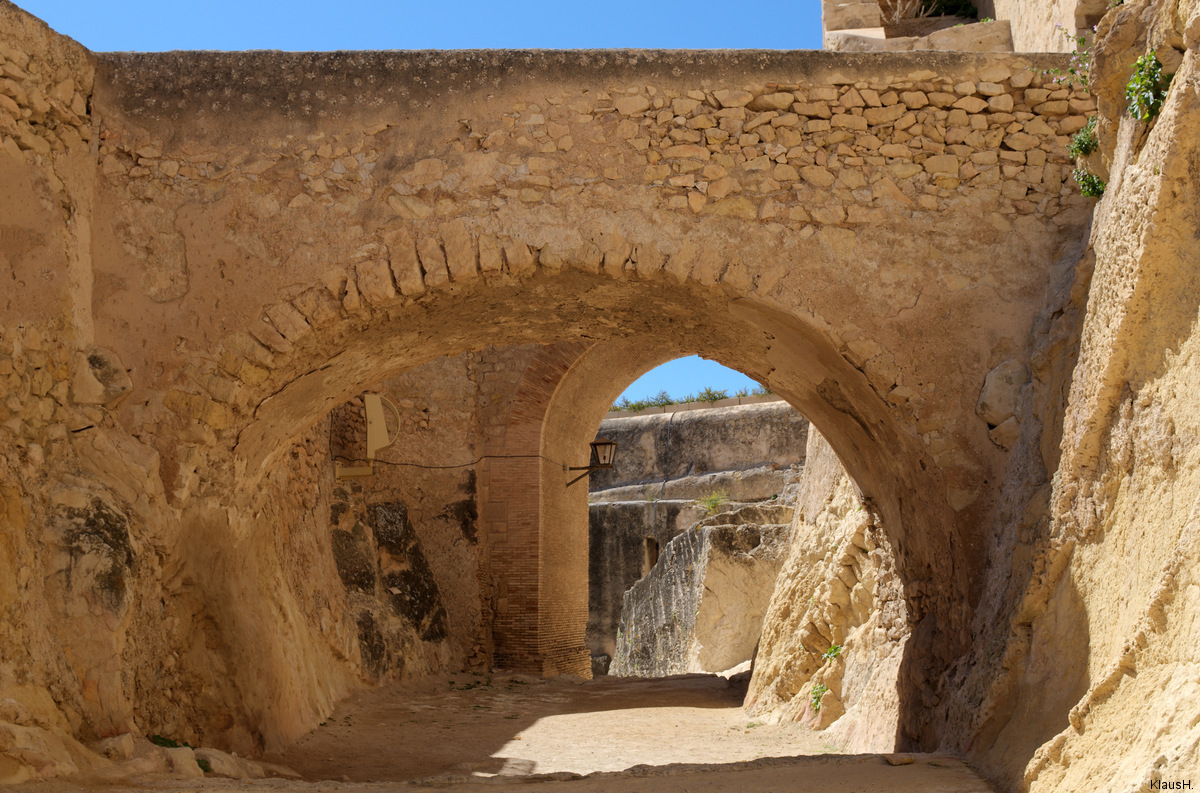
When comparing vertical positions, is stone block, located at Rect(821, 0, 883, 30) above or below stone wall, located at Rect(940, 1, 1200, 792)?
above

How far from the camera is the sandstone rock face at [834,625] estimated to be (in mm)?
5863

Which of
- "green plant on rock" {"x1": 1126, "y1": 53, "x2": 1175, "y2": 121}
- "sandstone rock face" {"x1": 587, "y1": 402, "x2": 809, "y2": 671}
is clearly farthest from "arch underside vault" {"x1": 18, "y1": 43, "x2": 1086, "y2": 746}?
"sandstone rock face" {"x1": 587, "y1": 402, "x2": 809, "y2": 671}

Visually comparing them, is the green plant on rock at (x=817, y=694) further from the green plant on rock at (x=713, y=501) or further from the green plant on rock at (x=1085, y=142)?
the green plant on rock at (x=713, y=501)

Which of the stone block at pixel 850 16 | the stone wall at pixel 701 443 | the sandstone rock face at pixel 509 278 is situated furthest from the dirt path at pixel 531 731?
the stone wall at pixel 701 443

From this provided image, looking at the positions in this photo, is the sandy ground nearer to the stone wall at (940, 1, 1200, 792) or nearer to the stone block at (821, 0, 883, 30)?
the stone wall at (940, 1, 1200, 792)

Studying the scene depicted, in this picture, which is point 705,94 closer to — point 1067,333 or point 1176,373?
point 1067,333

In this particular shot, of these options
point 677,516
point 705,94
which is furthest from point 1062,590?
point 677,516

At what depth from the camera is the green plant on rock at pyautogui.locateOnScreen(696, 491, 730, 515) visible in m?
14.6

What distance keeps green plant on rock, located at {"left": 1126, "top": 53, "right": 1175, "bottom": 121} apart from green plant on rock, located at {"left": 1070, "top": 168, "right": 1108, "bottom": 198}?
0.79 metres

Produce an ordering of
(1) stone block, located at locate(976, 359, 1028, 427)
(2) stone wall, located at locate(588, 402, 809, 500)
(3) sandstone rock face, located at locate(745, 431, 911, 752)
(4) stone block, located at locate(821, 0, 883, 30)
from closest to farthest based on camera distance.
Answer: (1) stone block, located at locate(976, 359, 1028, 427), (3) sandstone rock face, located at locate(745, 431, 911, 752), (4) stone block, located at locate(821, 0, 883, 30), (2) stone wall, located at locate(588, 402, 809, 500)

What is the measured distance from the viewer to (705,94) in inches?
202

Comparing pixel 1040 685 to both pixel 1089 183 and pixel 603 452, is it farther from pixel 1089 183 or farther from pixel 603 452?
pixel 603 452

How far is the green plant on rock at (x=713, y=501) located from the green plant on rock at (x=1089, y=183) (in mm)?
10011

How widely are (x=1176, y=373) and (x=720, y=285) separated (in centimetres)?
206
